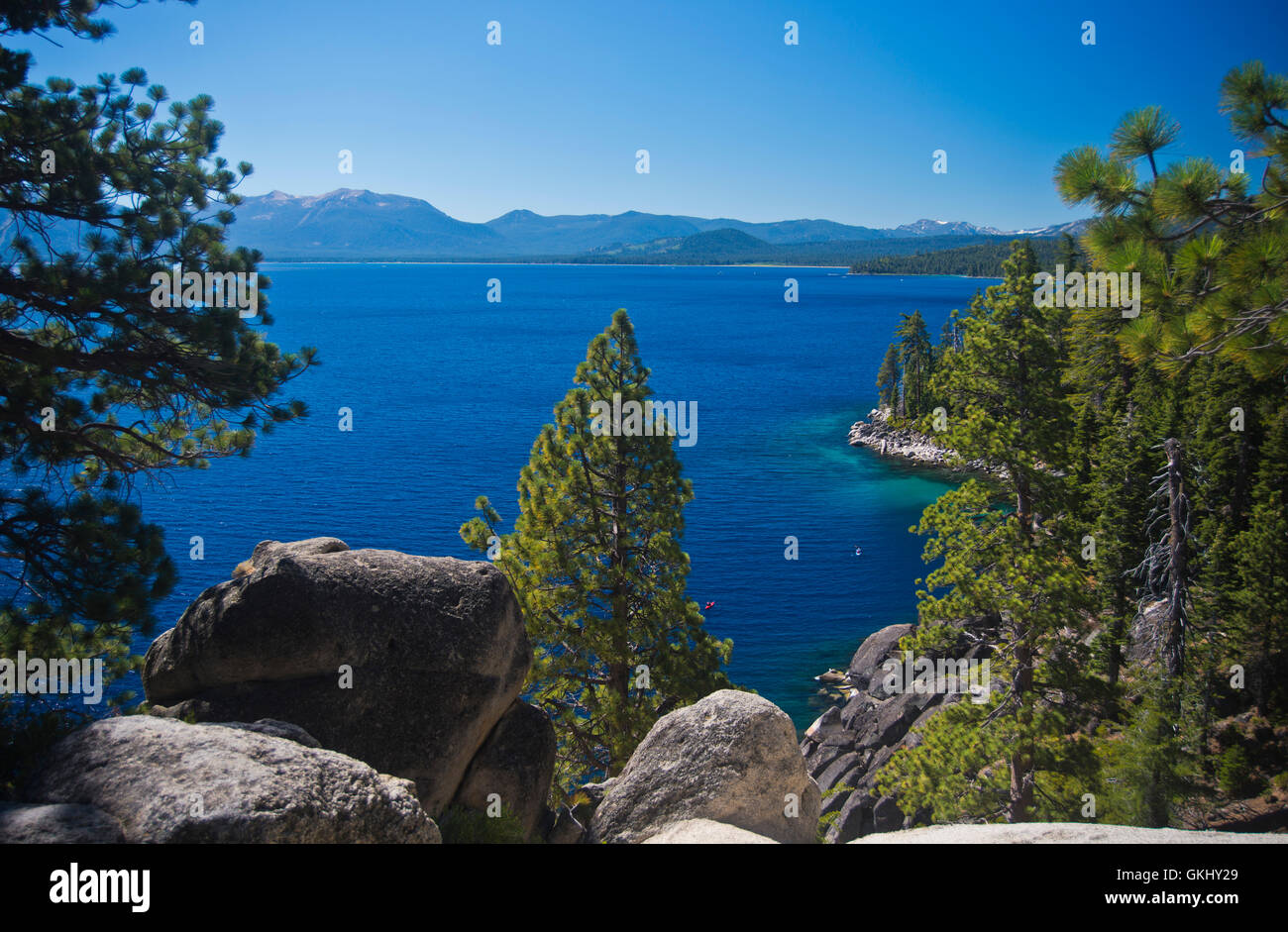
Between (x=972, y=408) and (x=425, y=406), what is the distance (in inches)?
3563

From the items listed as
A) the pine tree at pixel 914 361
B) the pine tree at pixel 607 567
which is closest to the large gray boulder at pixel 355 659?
the pine tree at pixel 607 567

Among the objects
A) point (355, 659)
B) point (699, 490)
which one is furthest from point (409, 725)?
point (699, 490)

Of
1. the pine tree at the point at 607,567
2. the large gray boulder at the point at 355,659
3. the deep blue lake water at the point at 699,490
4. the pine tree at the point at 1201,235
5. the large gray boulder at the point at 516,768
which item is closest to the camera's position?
the pine tree at the point at 1201,235

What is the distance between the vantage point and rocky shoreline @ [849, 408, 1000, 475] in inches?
3452

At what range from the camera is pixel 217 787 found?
304 inches

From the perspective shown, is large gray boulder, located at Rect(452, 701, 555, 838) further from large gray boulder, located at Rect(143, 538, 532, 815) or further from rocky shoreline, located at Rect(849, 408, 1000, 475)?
rocky shoreline, located at Rect(849, 408, 1000, 475)

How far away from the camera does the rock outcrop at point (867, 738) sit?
1234 inches

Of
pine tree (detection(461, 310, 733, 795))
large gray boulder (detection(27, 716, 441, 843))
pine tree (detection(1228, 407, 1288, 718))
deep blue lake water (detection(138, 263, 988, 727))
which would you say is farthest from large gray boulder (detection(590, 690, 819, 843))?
pine tree (detection(1228, 407, 1288, 718))

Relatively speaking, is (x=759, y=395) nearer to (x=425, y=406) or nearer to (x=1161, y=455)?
(x=425, y=406)

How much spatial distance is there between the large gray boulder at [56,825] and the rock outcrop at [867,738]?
26.9 meters

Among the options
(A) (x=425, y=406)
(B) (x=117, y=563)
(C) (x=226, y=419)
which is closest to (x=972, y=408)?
(C) (x=226, y=419)

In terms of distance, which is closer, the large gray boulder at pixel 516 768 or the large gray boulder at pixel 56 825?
the large gray boulder at pixel 56 825

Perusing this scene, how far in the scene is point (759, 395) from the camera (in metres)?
118

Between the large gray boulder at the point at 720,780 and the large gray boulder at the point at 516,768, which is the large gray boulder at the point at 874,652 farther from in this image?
the large gray boulder at the point at 516,768
